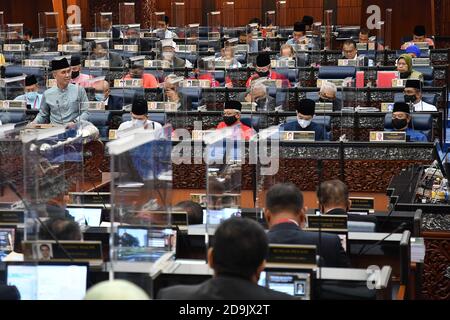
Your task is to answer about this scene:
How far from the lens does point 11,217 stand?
6.10m

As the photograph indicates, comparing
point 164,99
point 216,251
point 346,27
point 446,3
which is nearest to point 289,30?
point 346,27

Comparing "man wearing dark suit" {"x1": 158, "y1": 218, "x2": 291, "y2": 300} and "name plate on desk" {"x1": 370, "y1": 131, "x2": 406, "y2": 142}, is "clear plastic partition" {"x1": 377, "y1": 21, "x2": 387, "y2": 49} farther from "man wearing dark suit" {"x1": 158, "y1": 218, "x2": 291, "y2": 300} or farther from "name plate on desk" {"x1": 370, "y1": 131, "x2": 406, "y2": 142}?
"man wearing dark suit" {"x1": 158, "y1": 218, "x2": 291, "y2": 300}

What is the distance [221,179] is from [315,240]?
3.34 ft

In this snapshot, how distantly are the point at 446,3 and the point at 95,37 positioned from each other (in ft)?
25.5

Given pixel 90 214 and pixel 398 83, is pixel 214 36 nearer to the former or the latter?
pixel 398 83

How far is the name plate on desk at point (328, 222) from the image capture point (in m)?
6.11

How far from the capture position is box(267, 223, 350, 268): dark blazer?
523 cm

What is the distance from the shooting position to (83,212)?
7211 mm

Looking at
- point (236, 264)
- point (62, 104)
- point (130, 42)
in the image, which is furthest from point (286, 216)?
point (130, 42)

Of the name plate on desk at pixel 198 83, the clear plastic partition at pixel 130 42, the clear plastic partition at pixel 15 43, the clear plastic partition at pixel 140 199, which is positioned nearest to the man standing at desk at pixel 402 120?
the name plate on desk at pixel 198 83

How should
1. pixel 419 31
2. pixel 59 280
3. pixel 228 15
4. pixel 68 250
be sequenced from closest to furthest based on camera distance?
pixel 59 280 → pixel 68 250 → pixel 419 31 → pixel 228 15

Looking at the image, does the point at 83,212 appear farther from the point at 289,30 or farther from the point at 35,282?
the point at 289,30

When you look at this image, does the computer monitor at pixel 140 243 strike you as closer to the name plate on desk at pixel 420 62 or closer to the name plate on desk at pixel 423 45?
the name plate on desk at pixel 420 62

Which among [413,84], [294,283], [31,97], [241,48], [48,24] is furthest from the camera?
[48,24]
